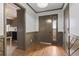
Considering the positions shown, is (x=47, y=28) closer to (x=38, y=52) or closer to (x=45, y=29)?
(x=45, y=29)

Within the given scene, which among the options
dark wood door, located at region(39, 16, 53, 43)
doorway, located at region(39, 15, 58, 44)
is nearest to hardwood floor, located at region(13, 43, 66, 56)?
doorway, located at region(39, 15, 58, 44)

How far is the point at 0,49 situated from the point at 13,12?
0.92 metres

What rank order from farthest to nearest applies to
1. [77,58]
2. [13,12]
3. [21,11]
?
1. [21,11]
2. [13,12]
3. [77,58]

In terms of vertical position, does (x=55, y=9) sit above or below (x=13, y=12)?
above

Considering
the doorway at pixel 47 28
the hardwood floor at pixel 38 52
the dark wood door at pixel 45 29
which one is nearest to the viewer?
the hardwood floor at pixel 38 52

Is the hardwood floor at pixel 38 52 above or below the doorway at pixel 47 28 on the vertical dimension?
below

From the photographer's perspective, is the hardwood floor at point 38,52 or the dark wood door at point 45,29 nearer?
the hardwood floor at point 38,52

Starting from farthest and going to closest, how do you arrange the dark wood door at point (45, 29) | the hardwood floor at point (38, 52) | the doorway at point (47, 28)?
the dark wood door at point (45, 29), the doorway at point (47, 28), the hardwood floor at point (38, 52)

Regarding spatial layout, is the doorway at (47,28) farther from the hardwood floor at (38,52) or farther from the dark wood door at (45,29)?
the hardwood floor at (38,52)

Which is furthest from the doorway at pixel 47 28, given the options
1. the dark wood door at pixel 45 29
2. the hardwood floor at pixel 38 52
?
the hardwood floor at pixel 38 52

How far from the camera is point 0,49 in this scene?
1201mm

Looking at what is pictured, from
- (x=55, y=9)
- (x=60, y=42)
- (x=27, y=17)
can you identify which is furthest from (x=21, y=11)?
(x=60, y=42)

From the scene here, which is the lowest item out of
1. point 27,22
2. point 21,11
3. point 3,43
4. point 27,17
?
point 3,43

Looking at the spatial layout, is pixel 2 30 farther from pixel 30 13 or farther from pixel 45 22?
pixel 45 22
